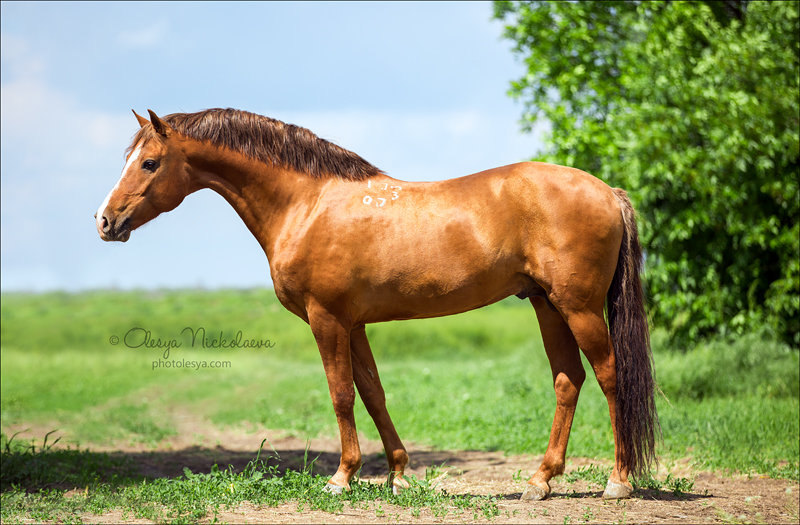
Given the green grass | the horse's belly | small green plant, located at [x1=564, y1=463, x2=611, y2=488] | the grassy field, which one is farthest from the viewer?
the grassy field

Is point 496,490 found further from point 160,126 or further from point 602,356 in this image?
point 160,126

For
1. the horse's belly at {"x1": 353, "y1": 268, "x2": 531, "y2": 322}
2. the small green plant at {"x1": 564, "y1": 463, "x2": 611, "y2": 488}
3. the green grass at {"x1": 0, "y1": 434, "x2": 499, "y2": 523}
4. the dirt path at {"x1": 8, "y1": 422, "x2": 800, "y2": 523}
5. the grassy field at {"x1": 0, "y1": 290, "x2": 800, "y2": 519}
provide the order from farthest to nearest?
the grassy field at {"x1": 0, "y1": 290, "x2": 800, "y2": 519} → the small green plant at {"x1": 564, "y1": 463, "x2": 611, "y2": 488} → the horse's belly at {"x1": 353, "y1": 268, "x2": 531, "y2": 322} → the green grass at {"x1": 0, "y1": 434, "x2": 499, "y2": 523} → the dirt path at {"x1": 8, "y1": 422, "x2": 800, "y2": 523}

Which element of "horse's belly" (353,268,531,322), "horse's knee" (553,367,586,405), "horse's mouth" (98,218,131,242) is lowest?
"horse's knee" (553,367,586,405)

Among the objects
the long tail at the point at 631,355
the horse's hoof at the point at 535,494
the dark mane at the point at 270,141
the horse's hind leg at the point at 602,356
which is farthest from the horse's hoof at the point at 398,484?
the dark mane at the point at 270,141

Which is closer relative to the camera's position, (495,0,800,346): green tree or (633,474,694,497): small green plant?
(633,474,694,497): small green plant

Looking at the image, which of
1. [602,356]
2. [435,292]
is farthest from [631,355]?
[435,292]

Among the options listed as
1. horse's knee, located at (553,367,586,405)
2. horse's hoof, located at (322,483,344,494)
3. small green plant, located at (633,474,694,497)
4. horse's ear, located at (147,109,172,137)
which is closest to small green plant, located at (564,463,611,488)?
small green plant, located at (633,474,694,497)

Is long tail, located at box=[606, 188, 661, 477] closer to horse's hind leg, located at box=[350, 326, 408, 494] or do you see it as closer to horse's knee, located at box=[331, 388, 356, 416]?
horse's hind leg, located at box=[350, 326, 408, 494]

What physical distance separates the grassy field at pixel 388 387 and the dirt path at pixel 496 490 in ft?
1.51

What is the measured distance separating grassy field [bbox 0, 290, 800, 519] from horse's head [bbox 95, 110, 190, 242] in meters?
2.03

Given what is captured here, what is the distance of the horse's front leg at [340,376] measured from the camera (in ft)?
17.1

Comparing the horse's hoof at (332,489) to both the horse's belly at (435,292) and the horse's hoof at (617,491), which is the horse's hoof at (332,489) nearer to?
the horse's belly at (435,292)

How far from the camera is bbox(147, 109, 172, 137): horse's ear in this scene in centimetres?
521

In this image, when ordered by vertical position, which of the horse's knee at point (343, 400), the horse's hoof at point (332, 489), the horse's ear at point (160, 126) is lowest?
the horse's hoof at point (332, 489)
